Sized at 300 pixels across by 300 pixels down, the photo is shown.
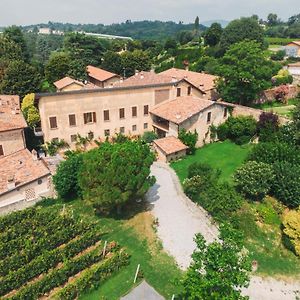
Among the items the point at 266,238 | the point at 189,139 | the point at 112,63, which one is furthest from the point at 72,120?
the point at 112,63

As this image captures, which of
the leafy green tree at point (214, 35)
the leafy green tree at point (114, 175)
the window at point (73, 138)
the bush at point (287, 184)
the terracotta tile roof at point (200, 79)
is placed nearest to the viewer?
the leafy green tree at point (114, 175)

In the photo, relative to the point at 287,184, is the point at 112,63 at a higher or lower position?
higher

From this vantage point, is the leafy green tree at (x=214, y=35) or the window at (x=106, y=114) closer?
the window at (x=106, y=114)

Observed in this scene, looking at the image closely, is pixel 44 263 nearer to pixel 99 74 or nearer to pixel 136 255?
pixel 136 255

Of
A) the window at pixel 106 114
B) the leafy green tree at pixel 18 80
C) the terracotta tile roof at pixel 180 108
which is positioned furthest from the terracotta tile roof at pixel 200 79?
the leafy green tree at pixel 18 80

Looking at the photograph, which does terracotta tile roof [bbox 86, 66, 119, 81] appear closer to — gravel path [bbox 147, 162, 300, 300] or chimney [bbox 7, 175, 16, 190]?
gravel path [bbox 147, 162, 300, 300]

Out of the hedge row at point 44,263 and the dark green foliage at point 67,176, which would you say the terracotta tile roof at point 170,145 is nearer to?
the dark green foliage at point 67,176
